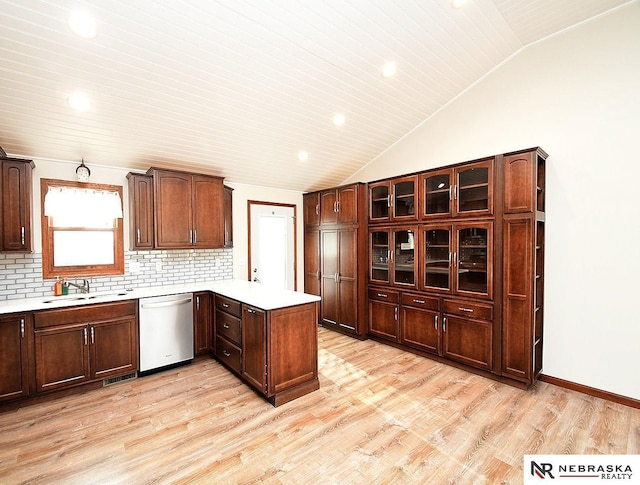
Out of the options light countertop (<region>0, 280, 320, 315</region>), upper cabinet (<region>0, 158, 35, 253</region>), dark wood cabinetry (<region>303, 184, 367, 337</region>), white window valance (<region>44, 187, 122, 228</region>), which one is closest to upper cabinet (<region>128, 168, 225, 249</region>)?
white window valance (<region>44, 187, 122, 228</region>)

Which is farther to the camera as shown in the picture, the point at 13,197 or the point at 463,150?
the point at 463,150

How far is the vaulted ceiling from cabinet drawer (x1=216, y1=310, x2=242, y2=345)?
1976mm

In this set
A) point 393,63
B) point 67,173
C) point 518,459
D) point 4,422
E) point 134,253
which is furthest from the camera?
point 134,253

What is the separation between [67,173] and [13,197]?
632 mm

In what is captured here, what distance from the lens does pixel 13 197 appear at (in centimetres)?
287

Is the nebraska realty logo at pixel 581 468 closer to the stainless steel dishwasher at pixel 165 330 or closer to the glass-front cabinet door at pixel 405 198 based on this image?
the glass-front cabinet door at pixel 405 198

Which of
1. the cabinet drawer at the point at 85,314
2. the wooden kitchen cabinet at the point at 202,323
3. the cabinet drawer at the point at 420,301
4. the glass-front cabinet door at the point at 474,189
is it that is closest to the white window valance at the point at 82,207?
the cabinet drawer at the point at 85,314

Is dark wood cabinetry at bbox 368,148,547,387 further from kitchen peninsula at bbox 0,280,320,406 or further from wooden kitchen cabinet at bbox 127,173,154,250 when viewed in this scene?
wooden kitchen cabinet at bbox 127,173,154,250

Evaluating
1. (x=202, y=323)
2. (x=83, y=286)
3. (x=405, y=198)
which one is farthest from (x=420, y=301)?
(x=83, y=286)

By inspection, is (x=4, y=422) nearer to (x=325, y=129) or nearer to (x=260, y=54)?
(x=260, y=54)

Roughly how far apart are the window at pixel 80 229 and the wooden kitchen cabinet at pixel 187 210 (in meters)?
0.49

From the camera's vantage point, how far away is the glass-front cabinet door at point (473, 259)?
10.5 ft

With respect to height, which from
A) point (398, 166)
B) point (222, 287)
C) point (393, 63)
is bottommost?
point (222, 287)

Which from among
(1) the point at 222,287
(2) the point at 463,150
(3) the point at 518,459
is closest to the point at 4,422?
(1) the point at 222,287
